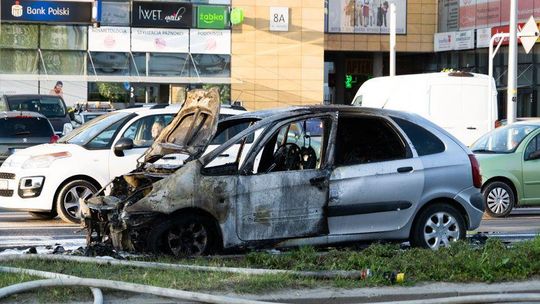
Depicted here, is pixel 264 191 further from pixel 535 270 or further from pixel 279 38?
pixel 279 38

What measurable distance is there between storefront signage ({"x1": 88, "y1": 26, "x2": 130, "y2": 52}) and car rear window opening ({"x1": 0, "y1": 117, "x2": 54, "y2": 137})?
26056 millimetres

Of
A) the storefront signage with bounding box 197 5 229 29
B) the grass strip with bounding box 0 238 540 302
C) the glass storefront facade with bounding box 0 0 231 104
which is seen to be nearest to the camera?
the grass strip with bounding box 0 238 540 302

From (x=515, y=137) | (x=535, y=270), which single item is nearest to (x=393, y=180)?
(x=535, y=270)

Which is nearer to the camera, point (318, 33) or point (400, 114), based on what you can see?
point (400, 114)

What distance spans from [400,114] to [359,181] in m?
1.08

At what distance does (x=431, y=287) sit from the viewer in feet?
24.7

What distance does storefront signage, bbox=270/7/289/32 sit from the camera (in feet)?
145

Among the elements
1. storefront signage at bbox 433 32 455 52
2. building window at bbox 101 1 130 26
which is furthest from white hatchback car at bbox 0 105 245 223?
storefront signage at bbox 433 32 455 52

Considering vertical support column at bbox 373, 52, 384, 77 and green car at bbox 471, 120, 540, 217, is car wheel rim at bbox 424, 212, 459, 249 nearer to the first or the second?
green car at bbox 471, 120, 540, 217

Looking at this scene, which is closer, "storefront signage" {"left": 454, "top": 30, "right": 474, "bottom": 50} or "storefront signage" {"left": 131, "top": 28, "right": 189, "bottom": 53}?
"storefront signage" {"left": 131, "top": 28, "right": 189, "bottom": 53}

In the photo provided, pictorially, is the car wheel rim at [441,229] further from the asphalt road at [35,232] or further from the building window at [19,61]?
the building window at [19,61]

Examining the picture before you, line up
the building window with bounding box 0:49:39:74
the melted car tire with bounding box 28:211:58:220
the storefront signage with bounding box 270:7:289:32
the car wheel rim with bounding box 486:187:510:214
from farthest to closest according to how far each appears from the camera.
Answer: the storefront signage with bounding box 270:7:289:32 → the building window with bounding box 0:49:39:74 → the car wheel rim with bounding box 486:187:510:214 → the melted car tire with bounding box 28:211:58:220

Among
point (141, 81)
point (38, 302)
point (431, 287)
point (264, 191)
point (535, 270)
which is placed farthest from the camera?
point (141, 81)

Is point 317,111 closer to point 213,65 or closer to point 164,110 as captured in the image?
point 164,110
